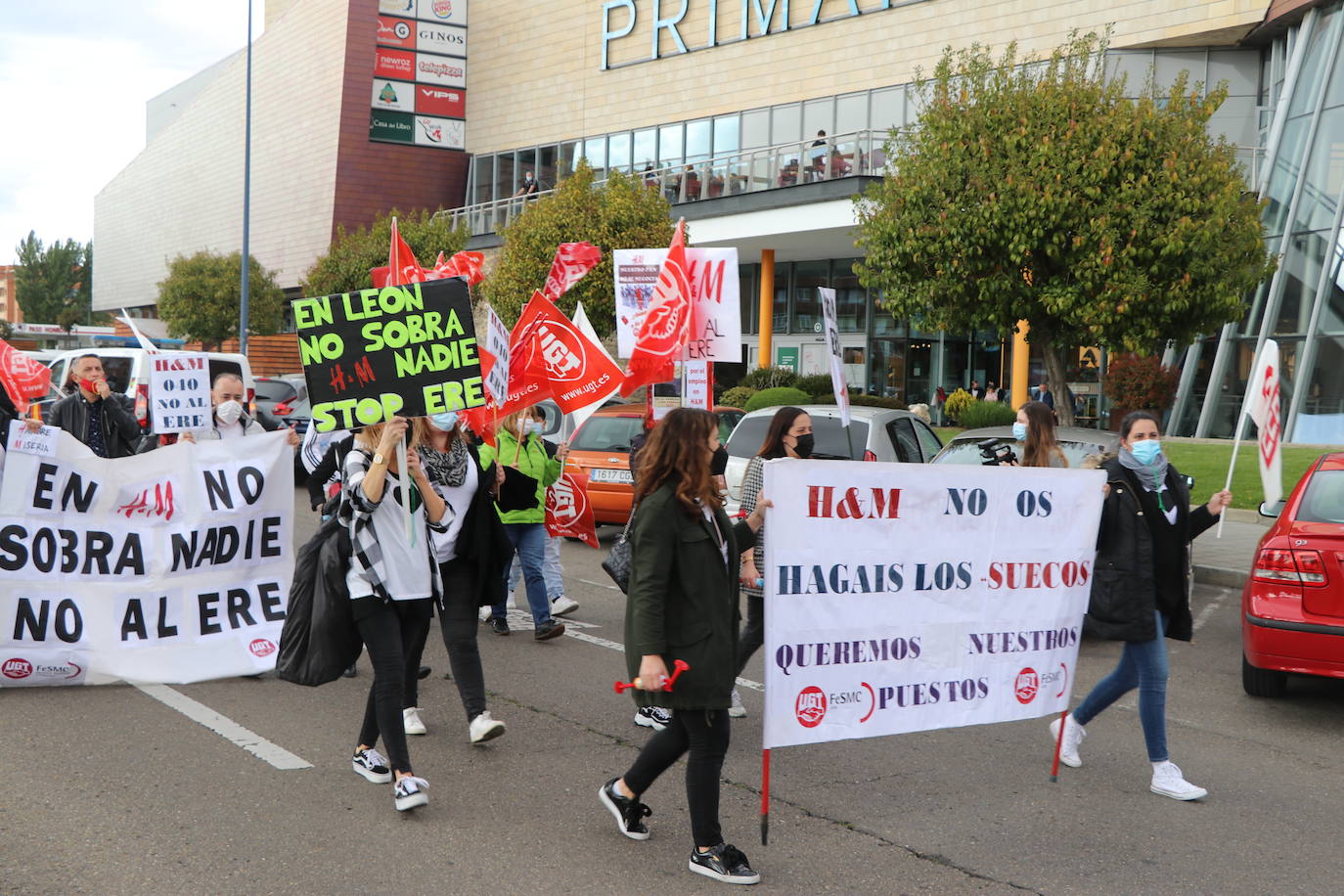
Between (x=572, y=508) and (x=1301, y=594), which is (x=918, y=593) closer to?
(x=1301, y=594)

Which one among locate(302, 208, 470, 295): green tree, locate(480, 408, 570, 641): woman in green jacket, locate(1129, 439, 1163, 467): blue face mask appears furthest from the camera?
locate(302, 208, 470, 295): green tree

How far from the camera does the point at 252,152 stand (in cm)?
5191

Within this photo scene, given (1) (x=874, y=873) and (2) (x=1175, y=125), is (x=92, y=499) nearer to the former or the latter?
(1) (x=874, y=873)

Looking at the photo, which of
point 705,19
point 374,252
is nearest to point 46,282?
point 374,252

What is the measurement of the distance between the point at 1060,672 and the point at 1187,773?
92 cm

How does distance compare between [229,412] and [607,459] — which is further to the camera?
[607,459]

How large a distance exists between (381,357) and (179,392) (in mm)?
4994

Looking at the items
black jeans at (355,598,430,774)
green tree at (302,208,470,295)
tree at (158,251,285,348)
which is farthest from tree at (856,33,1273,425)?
tree at (158,251,285,348)

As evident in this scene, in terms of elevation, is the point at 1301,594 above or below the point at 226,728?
above

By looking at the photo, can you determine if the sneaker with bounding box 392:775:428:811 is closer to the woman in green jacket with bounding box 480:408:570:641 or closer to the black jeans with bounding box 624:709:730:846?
the black jeans with bounding box 624:709:730:846

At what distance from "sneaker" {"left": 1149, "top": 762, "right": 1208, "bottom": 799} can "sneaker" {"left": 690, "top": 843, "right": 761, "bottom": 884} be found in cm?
212

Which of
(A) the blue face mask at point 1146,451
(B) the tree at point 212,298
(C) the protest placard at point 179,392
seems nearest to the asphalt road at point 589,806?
(A) the blue face mask at point 1146,451

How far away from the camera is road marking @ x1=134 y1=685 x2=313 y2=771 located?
559 cm

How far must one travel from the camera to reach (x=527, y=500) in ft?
26.2
